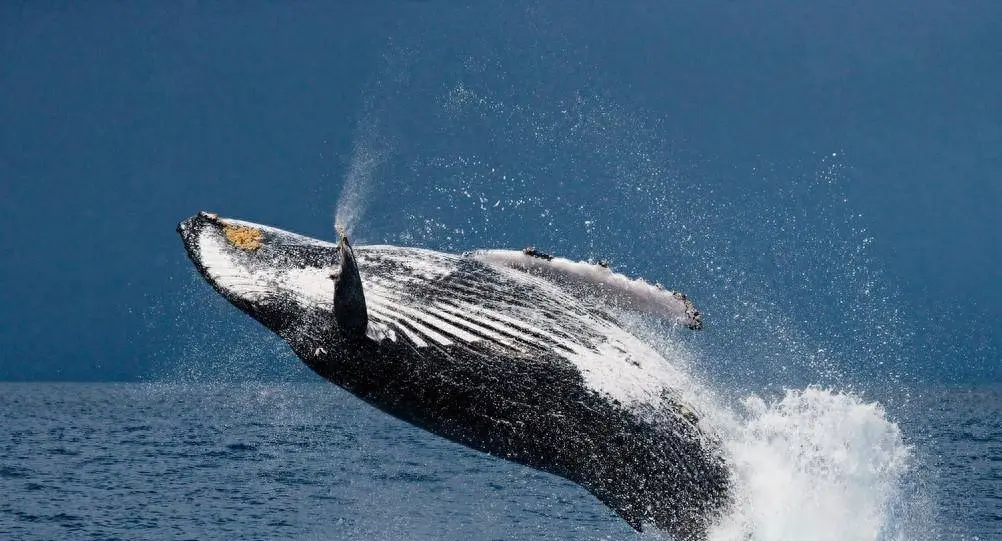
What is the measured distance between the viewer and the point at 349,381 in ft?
23.7

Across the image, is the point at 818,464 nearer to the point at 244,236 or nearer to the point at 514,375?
the point at 514,375

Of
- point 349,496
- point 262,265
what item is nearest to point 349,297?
point 262,265

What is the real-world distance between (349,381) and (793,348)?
180 inches

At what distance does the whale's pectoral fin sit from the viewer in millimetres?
6250

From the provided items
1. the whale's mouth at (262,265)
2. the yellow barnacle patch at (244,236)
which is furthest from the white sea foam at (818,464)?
the yellow barnacle patch at (244,236)

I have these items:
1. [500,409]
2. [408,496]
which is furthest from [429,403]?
[408,496]

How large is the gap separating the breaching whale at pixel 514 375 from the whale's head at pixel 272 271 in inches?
0.6

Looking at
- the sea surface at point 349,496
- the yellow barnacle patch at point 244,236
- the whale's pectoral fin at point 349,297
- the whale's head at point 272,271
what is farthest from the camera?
the sea surface at point 349,496

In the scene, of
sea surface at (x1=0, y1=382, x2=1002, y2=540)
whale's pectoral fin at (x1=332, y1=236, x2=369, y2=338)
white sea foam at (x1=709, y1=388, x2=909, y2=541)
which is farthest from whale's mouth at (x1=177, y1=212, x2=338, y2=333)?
sea surface at (x1=0, y1=382, x2=1002, y2=540)

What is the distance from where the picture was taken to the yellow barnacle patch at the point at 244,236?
777 cm

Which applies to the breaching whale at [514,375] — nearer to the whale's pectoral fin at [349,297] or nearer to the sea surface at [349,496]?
→ the whale's pectoral fin at [349,297]

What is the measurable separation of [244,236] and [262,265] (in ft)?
1.15

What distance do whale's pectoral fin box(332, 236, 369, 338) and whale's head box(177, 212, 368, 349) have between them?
0.21 meters

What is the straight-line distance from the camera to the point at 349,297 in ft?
20.9
